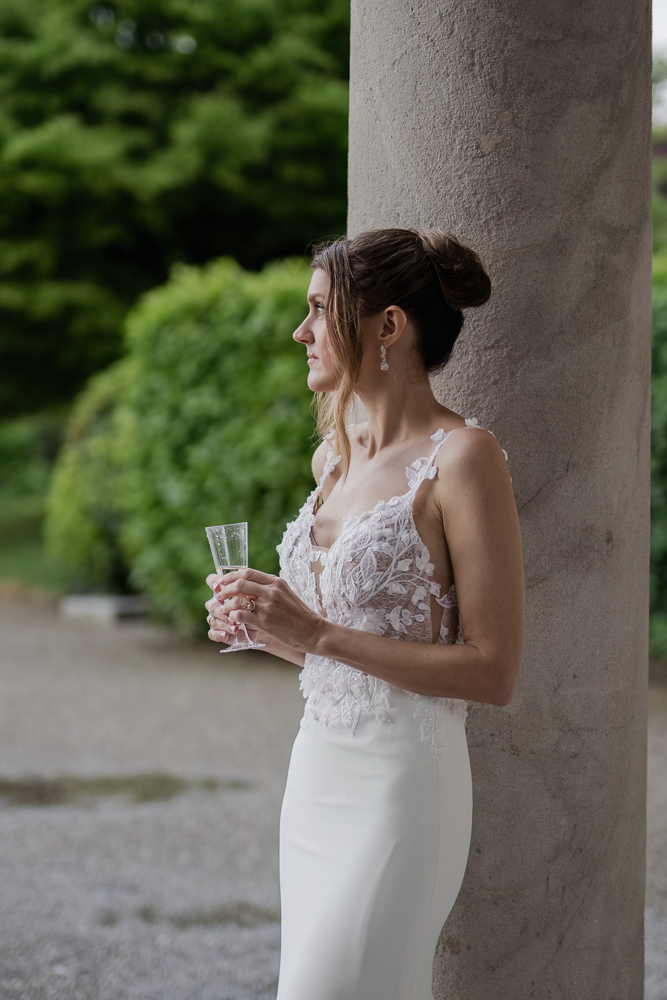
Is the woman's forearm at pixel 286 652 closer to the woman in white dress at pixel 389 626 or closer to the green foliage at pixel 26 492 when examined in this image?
the woman in white dress at pixel 389 626

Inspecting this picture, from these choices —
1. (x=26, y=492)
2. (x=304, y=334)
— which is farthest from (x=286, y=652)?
(x=26, y=492)

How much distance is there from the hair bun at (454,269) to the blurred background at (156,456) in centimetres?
257

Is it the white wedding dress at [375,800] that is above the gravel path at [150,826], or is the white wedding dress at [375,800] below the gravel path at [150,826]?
above

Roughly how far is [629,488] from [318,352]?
948 millimetres

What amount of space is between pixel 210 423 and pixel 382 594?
22.6 ft

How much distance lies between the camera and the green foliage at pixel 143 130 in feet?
47.9

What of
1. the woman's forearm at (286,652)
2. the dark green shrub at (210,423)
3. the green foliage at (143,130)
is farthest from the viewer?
the green foliage at (143,130)

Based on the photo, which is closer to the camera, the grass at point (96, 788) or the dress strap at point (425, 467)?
the dress strap at point (425, 467)

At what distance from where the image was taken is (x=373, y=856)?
6.68 feet

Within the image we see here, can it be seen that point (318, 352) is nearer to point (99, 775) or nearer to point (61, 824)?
point (61, 824)

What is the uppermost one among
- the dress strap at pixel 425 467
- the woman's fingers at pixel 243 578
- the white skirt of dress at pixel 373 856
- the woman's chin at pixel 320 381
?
the woman's chin at pixel 320 381

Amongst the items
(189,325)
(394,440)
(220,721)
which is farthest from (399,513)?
(189,325)

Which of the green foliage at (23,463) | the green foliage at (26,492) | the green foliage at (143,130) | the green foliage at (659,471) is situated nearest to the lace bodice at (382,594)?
the green foliage at (659,471)

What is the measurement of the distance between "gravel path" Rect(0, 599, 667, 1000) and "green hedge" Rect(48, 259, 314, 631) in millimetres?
1042
